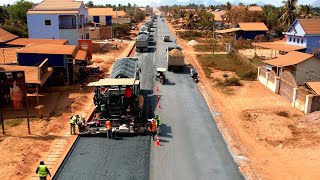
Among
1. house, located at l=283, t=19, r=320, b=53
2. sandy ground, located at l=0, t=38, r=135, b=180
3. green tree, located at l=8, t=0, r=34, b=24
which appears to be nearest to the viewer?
sandy ground, located at l=0, t=38, r=135, b=180

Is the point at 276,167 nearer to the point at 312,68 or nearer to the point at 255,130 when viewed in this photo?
the point at 255,130

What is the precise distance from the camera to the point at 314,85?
28219 millimetres

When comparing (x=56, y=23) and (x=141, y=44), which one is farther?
(x=141, y=44)

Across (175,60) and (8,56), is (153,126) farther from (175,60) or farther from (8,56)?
(8,56)

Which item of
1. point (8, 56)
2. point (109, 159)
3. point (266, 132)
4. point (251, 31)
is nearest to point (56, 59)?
point (8, 56)

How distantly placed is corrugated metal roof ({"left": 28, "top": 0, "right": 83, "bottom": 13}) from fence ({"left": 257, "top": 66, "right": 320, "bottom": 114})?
103 ft

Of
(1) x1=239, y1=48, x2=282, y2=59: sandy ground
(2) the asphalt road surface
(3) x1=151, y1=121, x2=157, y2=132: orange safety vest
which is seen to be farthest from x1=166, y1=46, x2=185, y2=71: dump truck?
(3) x1=151, y1=121, x2=157, y2=132: orange safety vest

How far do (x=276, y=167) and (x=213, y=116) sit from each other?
825 cm

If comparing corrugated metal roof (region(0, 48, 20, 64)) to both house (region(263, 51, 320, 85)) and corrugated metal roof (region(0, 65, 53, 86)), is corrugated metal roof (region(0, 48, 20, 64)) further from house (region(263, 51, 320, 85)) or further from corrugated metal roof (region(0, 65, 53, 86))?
house (region(263, 51, 320, 85))

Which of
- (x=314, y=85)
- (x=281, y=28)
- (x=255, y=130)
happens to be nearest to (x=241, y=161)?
(x=255, y=130)

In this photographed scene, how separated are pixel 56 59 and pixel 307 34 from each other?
113ft

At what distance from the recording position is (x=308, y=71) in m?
33.8

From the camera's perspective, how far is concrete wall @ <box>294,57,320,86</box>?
110 feet

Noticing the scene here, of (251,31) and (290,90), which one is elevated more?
(251,31)
